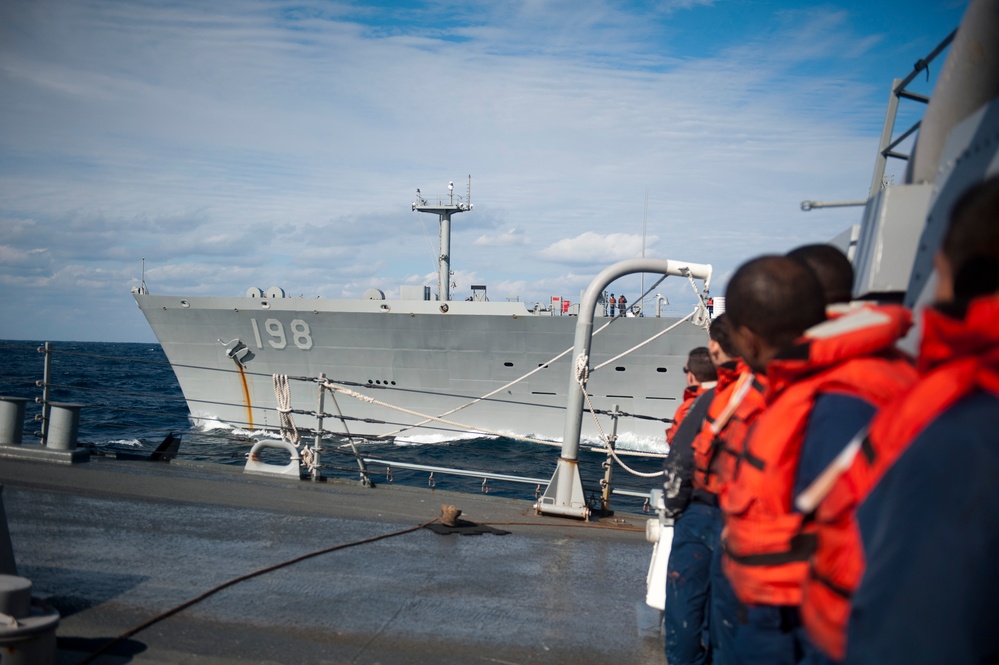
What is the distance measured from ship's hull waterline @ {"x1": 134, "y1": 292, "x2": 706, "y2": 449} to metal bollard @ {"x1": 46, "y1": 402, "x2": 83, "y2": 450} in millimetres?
13649

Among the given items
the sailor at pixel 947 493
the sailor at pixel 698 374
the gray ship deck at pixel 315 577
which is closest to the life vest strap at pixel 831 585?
the sailor at pixel 947 493

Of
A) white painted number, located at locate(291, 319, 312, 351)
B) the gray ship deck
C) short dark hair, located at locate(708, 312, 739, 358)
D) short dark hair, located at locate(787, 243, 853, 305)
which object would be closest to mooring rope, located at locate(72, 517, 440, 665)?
the gray ship deck

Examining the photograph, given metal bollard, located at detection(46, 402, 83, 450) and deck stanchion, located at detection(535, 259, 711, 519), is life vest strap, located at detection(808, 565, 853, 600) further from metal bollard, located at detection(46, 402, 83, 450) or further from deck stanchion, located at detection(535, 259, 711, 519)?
metal bollard, located at detection(46, 402, 83, 450)

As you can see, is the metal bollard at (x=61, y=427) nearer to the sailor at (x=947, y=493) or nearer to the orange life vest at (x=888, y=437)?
the orange life vest at (x=888, y=437)

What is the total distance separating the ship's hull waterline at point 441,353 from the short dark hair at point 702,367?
58.8 ft

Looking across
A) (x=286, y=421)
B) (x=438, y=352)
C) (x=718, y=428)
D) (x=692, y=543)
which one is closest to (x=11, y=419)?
(x=286, y=421)

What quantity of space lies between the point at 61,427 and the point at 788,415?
26.8 ft

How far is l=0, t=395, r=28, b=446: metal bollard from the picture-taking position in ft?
26.1

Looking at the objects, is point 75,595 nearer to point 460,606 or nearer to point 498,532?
point 460,606

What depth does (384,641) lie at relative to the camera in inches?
144

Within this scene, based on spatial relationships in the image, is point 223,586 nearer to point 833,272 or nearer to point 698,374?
point 698,374

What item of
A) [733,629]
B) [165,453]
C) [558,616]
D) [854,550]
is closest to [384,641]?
[558,616]

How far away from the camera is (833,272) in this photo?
89.7 inches

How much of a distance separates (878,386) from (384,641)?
2.82 m
